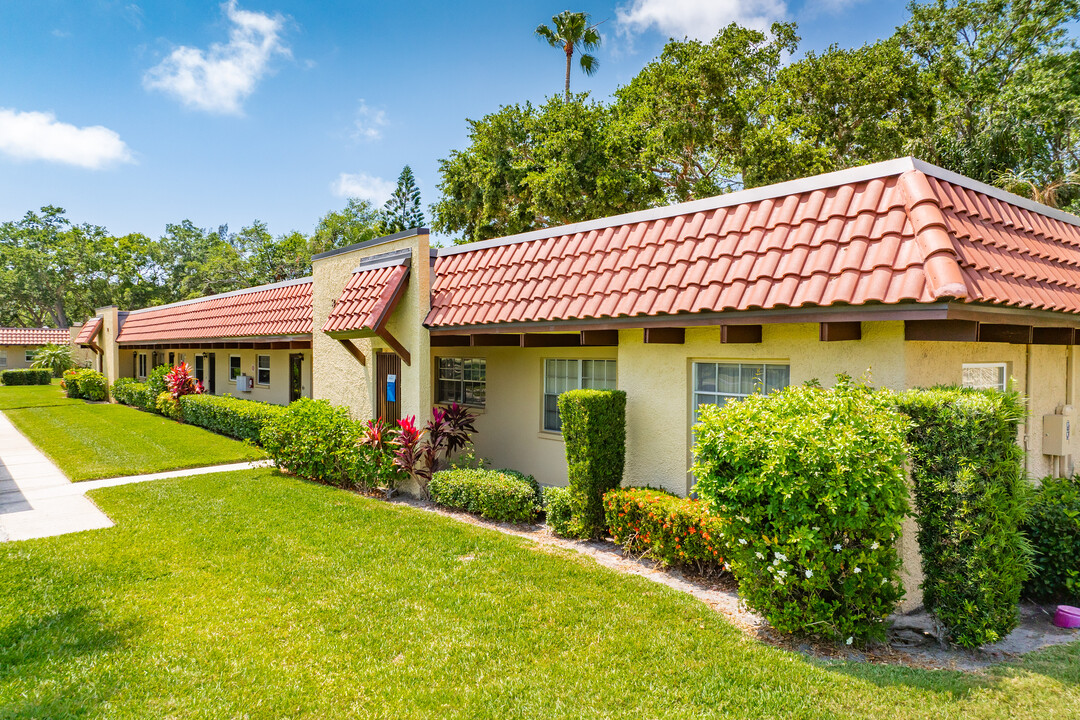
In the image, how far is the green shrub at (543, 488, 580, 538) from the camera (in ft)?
25.5

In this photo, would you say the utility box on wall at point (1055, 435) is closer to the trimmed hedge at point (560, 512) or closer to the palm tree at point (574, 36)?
the trimmed hedge at point (560, 512)

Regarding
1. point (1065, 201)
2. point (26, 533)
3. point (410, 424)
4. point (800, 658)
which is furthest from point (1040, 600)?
point (1065, 201)

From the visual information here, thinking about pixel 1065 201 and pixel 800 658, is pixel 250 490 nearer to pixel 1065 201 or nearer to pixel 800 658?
pixel 800 658

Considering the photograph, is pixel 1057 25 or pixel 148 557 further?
pixel 1057 25

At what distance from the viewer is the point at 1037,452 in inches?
302

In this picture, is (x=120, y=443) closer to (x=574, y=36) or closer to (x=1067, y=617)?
(x=1067, y=617)

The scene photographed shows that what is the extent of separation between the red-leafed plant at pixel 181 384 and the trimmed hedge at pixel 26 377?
27019 mm

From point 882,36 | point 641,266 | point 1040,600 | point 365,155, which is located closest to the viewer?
point 1040,600

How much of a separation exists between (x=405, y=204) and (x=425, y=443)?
3064 centimetres

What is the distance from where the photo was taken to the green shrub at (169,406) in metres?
20.6

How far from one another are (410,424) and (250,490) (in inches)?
119

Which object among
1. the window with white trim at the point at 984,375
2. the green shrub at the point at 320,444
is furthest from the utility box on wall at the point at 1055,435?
the green shrub at the point at 320,444

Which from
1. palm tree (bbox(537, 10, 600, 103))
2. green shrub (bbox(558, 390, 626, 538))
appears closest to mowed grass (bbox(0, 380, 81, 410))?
palm tree (bbox(537, 10, 600, 103))

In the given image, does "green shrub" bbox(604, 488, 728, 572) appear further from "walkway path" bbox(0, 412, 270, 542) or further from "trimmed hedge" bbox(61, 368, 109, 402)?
"trimmed hedge" bbox(61, 368, 109, 402)
